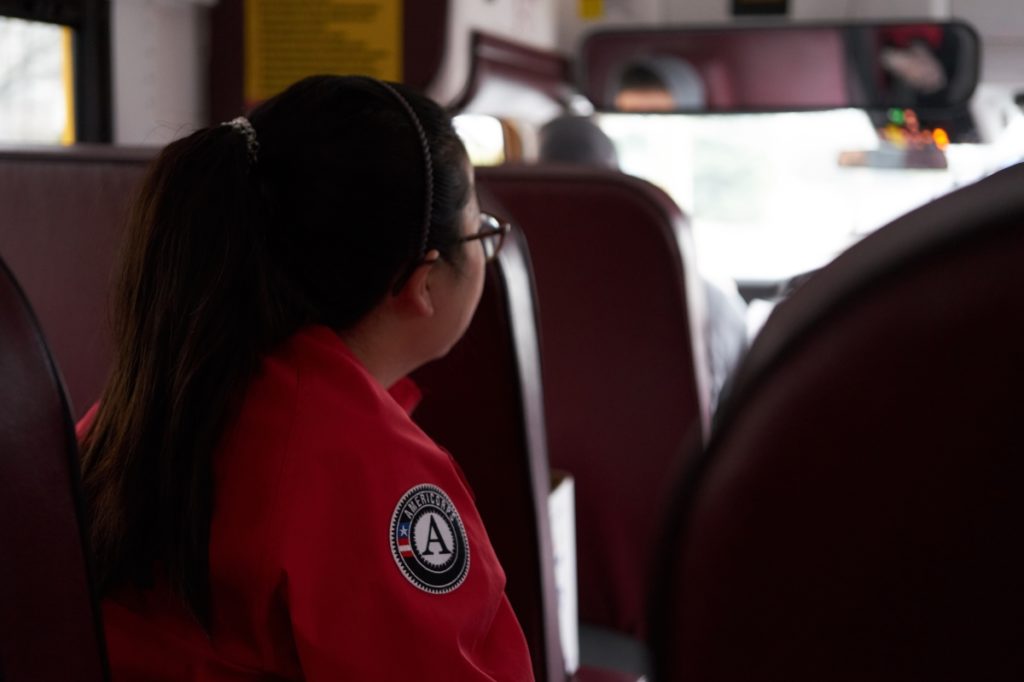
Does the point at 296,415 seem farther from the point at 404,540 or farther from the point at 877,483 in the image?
the point at 877,483

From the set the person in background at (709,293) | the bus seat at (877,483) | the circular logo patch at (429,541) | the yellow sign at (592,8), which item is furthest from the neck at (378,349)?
the yellow sign at (592,8)

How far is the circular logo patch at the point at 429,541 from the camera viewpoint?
35.6 inches

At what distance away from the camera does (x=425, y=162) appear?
1073 millimetres

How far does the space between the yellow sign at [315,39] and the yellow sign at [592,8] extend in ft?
4.24

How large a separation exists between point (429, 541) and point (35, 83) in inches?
63.4

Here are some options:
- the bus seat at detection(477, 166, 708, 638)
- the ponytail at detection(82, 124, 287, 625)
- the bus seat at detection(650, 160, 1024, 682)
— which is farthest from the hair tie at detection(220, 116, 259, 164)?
the bus seat at detection(650, 160, 1024, 682)

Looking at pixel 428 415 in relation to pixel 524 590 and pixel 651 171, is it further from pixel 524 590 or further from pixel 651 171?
pixel 651 171

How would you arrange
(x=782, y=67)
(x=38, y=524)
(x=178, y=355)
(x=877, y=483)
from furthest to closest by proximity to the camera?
(x=782, y=67)
(x=178, y=355)
(x=38, y=524)
(x=877, y=483)

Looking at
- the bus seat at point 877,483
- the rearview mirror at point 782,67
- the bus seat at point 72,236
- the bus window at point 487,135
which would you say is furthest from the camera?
the bus window at point 487,135

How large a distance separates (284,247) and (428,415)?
0.30 m

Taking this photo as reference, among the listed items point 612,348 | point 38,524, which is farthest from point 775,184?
point 38,524

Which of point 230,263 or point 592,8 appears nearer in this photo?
point 230,263

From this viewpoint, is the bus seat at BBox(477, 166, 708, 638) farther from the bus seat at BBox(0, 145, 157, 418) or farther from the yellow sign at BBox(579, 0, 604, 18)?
the yellow sign at BBox(579, 0, 604, 18)

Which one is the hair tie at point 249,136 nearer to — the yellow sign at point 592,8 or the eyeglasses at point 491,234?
the eyeglasses at point 491,234
